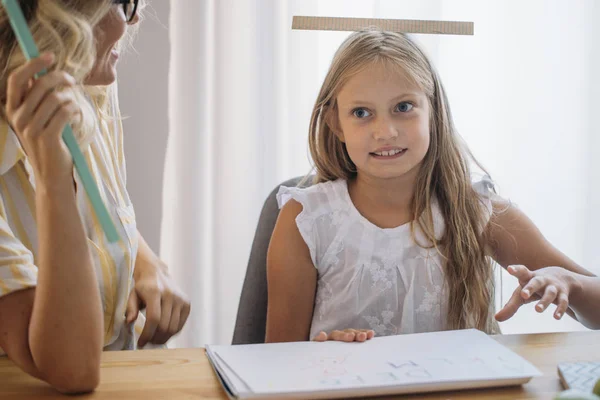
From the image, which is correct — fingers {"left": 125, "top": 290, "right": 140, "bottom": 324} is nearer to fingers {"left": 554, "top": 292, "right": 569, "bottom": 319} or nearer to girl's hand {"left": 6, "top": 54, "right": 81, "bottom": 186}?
girl's hand {"left": 6, "top": 54, "right": 81, "bottom": 186}

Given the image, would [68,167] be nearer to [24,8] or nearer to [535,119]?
[24,8]

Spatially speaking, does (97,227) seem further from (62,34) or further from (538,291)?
(538,291)

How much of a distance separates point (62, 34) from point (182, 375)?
1.57 ft

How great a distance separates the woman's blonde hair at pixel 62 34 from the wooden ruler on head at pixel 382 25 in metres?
0.37

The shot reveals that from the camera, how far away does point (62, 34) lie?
973 mm

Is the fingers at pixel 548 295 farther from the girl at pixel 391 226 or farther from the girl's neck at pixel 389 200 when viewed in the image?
the girl's neck at pixel 389 200

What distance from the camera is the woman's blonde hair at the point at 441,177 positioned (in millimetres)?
1383

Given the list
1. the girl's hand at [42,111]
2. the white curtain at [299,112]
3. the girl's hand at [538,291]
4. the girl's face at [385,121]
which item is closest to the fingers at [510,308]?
the girl's hand at [538,291]

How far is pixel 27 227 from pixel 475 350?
0.67 meters

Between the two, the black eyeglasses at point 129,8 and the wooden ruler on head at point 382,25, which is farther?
the wooden ruler on head at point 382,25

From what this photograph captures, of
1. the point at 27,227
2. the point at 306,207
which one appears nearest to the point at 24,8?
the point at 27,227

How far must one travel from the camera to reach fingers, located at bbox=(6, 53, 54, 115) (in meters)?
0.80

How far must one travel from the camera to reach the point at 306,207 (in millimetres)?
1454

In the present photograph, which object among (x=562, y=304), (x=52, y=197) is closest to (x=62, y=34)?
(x=52, y=197)
